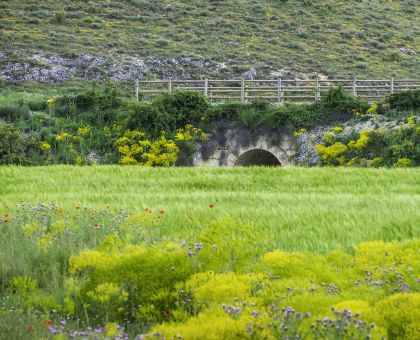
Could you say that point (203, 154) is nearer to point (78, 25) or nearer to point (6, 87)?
point (6, 87)

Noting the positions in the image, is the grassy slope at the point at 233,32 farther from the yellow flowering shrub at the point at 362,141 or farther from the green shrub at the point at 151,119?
the yellow flowering shrub at the point at 362,141

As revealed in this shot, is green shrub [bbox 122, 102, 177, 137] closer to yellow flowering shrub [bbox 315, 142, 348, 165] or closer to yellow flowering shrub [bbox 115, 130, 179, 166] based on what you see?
yellow flowering shrub [bbox 115, 130, 179, 166]

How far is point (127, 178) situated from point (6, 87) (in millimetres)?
25748

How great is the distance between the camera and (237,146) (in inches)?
1150

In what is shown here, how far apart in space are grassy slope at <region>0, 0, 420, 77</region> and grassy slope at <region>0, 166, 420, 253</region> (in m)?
28.6

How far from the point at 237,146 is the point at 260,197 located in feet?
57.8

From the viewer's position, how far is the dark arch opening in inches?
1185

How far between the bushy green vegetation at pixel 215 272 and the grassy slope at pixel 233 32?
35.6 metres

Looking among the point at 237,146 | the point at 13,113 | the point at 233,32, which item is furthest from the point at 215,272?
the point at 233,32

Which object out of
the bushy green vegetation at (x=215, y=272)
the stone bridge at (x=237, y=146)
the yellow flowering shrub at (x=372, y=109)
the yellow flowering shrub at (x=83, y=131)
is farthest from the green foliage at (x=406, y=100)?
the bushy green vegetation at (x=215, y=272)

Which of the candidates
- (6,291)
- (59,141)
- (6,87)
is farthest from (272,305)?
(6,87)

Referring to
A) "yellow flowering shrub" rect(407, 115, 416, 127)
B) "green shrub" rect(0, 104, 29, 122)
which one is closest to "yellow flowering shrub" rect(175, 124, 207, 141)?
"green shrub" rect(0, 104, 29, 122)

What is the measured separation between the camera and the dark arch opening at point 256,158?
3010 centimetres

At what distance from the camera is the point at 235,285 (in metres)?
5.09
